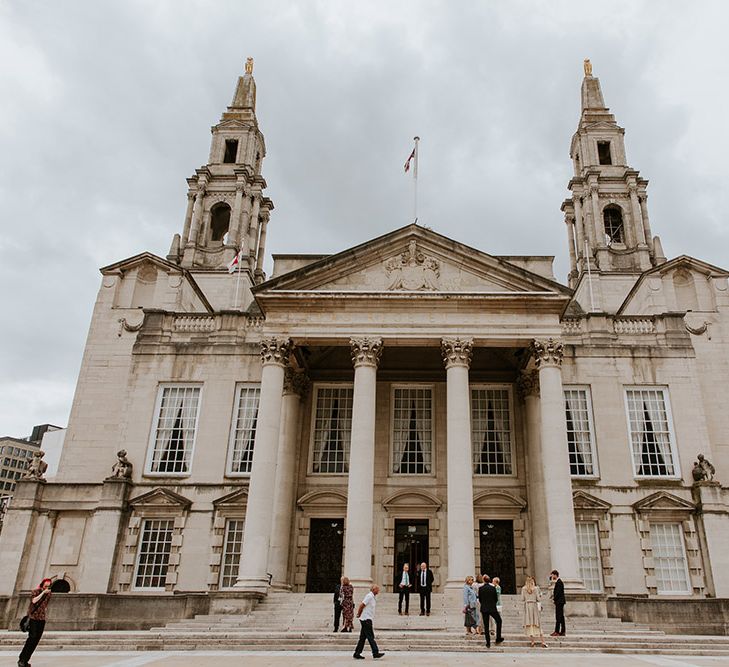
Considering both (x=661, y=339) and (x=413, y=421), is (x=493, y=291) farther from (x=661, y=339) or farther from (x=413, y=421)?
(x=661, y=339)

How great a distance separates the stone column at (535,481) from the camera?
75.1 feet

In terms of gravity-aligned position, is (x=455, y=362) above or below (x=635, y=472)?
above

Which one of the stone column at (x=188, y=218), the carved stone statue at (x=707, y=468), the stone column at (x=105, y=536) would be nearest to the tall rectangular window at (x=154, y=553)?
the stone column at (x=105, y=536)

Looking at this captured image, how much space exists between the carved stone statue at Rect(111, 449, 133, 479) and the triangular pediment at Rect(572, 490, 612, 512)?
56.9 feet

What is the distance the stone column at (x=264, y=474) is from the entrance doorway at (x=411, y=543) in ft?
18.7

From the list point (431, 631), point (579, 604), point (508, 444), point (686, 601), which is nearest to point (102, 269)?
point (508, 444)

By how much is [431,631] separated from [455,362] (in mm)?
9231

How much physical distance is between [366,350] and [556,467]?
301 inches

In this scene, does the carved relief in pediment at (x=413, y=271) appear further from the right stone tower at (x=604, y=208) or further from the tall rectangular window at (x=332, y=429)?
the right stone tower at (x=604, y=208)

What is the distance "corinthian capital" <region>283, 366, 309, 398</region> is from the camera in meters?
25.1

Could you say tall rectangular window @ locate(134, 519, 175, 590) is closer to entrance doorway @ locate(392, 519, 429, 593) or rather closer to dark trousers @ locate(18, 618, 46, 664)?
entrance doorway @ locate(392, 519, 429, 593)

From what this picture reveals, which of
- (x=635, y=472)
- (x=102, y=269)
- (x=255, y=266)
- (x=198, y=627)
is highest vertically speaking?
(x=255, y=266)

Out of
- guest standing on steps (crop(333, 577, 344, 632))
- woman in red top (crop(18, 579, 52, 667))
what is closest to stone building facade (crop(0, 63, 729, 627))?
guest standing on steps (crop(333, 577, 344, 632))

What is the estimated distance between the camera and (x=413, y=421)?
2645 centimetres
